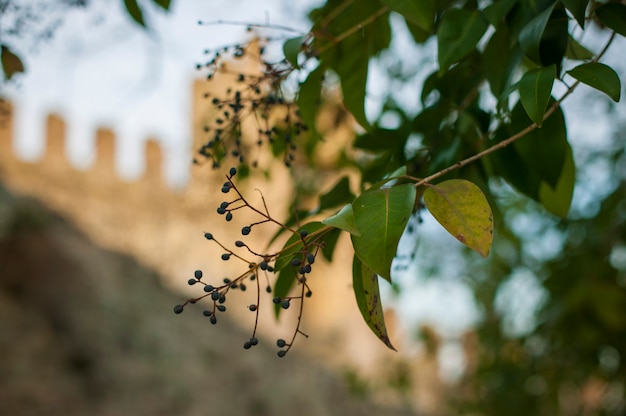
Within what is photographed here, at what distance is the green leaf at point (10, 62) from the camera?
0.98 metres

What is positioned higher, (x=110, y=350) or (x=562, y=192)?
(x=110, y=350)

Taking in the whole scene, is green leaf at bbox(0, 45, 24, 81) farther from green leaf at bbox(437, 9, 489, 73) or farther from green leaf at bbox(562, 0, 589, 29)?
green leaf at bbox(562, 0, 589, 29)

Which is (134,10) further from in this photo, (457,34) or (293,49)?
(457,34)

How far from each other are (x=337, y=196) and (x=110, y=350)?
5300 millimetres

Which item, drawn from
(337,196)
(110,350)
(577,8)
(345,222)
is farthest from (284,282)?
(110,350)

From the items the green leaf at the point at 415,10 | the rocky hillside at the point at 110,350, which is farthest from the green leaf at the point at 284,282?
the rocky hillside at the point at 110,350

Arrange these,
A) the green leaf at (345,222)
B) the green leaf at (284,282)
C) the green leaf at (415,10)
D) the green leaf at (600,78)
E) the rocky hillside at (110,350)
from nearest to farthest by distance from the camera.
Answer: the green leaf at (345,222) → the green leaf at (600,78) → the green leaf at (415,10) → the green leaf at (284,282) → the rocky hillside at (110,350)

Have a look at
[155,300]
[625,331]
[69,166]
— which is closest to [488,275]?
[625,331]

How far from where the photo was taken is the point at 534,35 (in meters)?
0.79

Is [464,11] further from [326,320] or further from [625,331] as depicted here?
[326,320]

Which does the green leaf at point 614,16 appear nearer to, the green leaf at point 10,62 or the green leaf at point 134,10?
the green leaf at point 134,10

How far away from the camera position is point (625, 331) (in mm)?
2414

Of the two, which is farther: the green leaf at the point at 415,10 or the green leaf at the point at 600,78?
the green leaf at the point at 415,10

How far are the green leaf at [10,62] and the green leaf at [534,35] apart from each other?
24.6 inches
